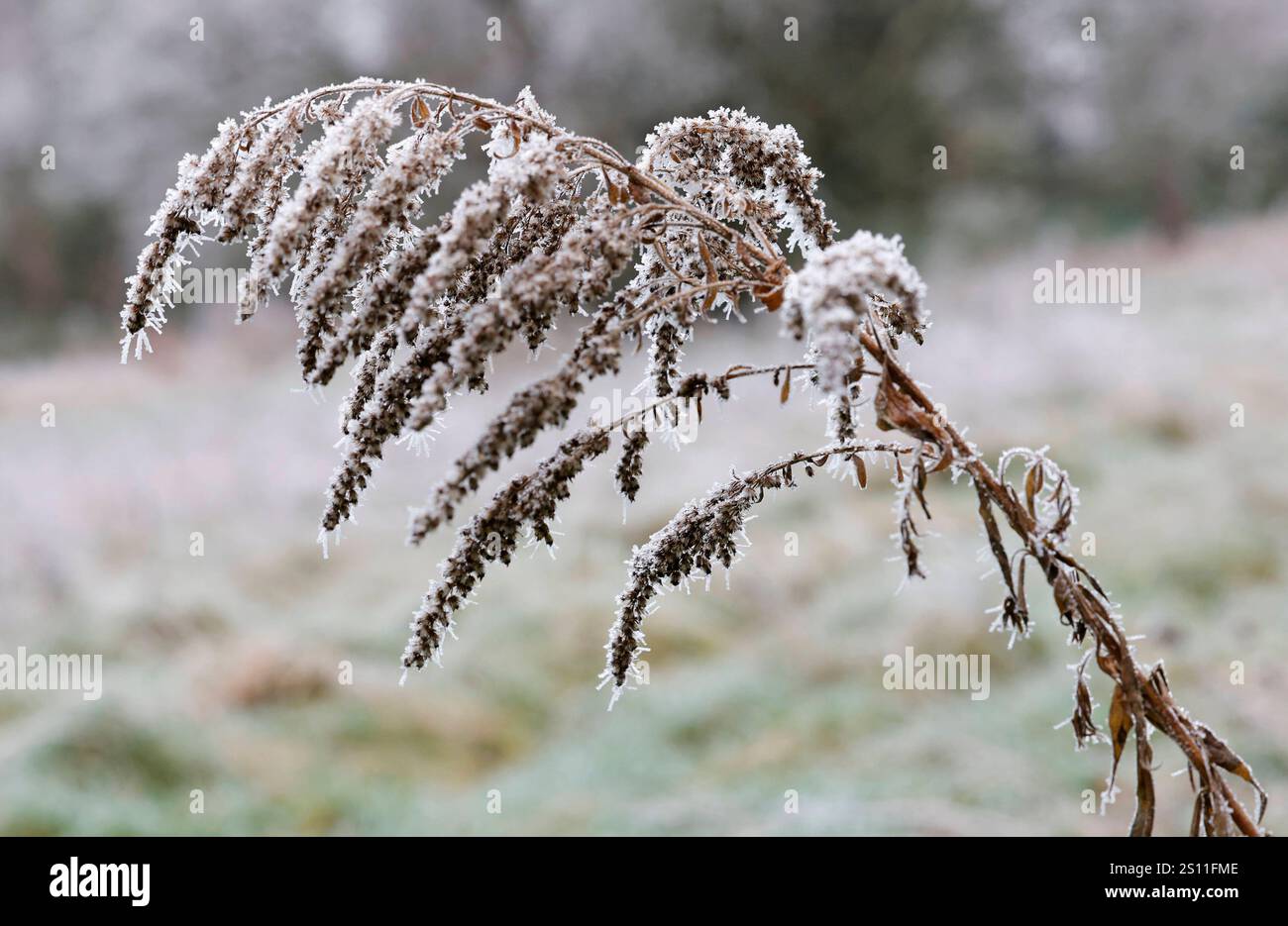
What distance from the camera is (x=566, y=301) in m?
1.34

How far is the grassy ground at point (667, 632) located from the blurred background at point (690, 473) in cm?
3

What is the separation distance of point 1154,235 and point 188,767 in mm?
15247

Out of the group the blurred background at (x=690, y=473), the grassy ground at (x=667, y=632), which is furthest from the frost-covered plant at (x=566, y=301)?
the grassy ground at (x=667, y=632)

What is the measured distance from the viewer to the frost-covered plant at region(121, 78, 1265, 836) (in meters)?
1.26

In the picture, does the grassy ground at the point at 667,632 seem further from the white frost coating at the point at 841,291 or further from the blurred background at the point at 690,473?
the white frost coating at the point at 841,291

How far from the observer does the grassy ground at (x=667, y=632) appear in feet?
17.7

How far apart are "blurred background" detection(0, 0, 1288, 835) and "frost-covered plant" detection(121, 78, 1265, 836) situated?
10.4 ft

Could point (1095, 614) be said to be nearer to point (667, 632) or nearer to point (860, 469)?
point (860, 469)

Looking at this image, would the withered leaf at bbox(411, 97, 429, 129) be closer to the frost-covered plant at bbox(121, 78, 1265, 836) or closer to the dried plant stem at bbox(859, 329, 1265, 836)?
the frost-covered plant at bbox(121, 78, 1265, 836)

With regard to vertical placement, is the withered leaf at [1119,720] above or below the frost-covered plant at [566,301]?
below

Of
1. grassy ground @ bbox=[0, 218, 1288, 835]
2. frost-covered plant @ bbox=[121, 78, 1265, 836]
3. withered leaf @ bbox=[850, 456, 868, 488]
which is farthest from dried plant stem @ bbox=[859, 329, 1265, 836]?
grassy ground @ bbox=[0, 218, 1288, 835]

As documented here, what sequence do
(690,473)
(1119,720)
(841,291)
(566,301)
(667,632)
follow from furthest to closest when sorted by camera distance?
1. (690,473)
2. (667,632)
3. (1119,720)
4. (566,301)
5. (841,291)

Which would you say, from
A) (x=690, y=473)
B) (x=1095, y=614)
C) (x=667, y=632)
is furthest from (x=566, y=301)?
(x=690, y=473)

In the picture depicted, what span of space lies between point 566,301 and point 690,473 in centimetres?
815
